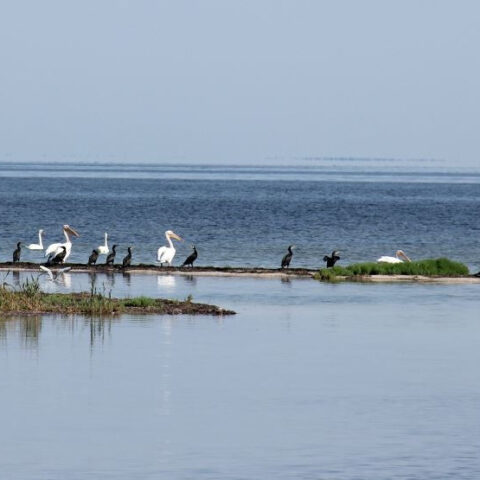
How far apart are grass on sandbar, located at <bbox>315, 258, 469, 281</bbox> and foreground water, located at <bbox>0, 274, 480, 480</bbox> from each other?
6.97 m

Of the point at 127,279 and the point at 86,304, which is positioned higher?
the point at 86,304

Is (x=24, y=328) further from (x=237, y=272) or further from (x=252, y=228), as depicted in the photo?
(x=252, y=228)

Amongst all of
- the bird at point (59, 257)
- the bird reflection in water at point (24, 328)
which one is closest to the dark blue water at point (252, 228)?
the bird at point (59, 257)

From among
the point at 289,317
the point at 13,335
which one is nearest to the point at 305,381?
the point at 13,335

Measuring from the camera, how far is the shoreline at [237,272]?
36.5m

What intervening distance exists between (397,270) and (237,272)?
12.0 ft

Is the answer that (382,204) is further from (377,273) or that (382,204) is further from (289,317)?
(289,317)

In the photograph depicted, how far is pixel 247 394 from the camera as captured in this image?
62.1ft

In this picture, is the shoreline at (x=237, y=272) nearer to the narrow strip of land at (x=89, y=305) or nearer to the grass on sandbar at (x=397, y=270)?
the grass on sandbar at (x=397, y=270)

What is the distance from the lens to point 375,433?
16.5 metres

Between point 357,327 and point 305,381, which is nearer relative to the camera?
point 305,381

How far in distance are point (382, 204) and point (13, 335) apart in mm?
81638

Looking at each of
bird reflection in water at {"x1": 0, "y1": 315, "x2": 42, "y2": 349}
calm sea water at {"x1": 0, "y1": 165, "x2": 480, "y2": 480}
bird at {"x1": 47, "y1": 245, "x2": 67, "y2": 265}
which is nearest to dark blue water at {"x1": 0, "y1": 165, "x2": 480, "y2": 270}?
bird at {"x1": 47, "y1": 245, "x2": 67, "y2": 265}

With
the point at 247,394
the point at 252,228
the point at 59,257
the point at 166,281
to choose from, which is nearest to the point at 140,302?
the point at 166,281
